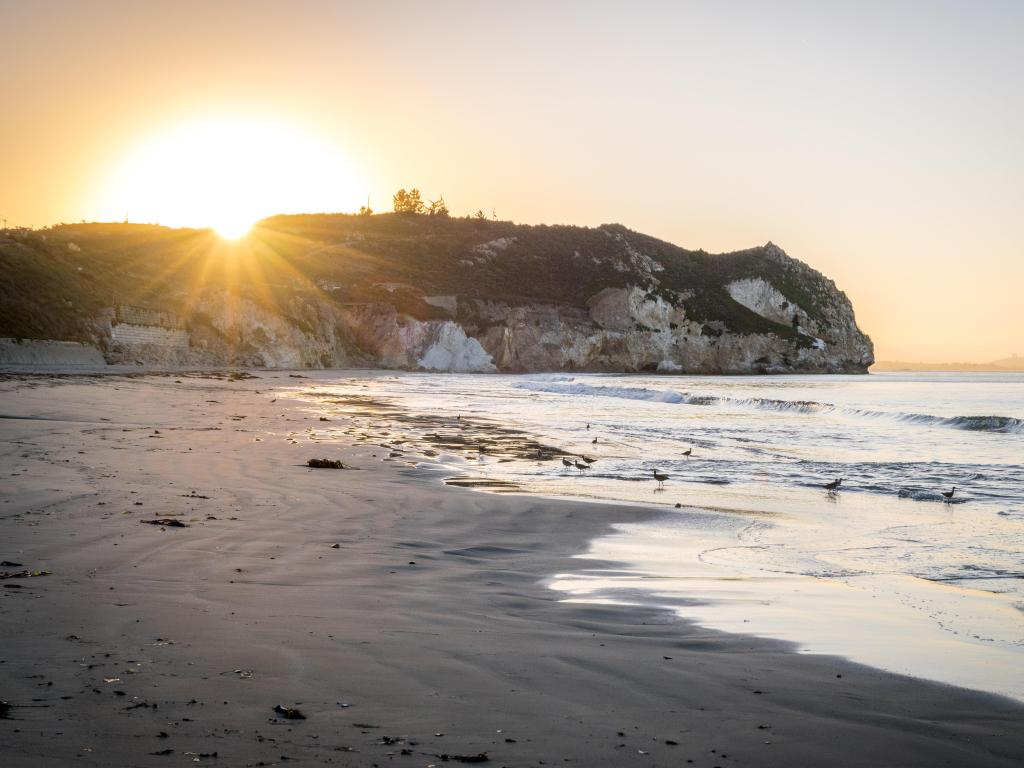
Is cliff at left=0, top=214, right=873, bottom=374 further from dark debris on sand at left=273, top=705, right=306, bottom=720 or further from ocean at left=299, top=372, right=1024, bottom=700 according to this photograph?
dark debris on sand at left=273, top=705, right=306, bottom=720

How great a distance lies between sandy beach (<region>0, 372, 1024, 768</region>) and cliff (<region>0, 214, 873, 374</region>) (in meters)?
27.3

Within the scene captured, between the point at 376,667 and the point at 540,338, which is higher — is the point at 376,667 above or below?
below

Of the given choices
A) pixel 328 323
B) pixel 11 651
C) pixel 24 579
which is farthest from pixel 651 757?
pixel 328 323

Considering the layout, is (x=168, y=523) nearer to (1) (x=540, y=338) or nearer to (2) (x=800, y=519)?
(2) (x=800, y=519)

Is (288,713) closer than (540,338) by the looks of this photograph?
Yes

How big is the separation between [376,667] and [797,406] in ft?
76.8

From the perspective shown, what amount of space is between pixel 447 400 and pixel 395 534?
19089 millimetres

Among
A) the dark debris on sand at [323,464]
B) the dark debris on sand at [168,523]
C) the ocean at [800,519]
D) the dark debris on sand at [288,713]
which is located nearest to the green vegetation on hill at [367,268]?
the ocean at [800,519]

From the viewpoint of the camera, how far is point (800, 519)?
752 cm

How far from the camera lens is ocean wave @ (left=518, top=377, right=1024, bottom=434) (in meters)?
17.6

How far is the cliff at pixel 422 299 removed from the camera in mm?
36219

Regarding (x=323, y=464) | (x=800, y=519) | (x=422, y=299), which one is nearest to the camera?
(x=800, y=519)

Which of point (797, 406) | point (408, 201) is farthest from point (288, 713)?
point (408, 201)

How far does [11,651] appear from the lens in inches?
115
